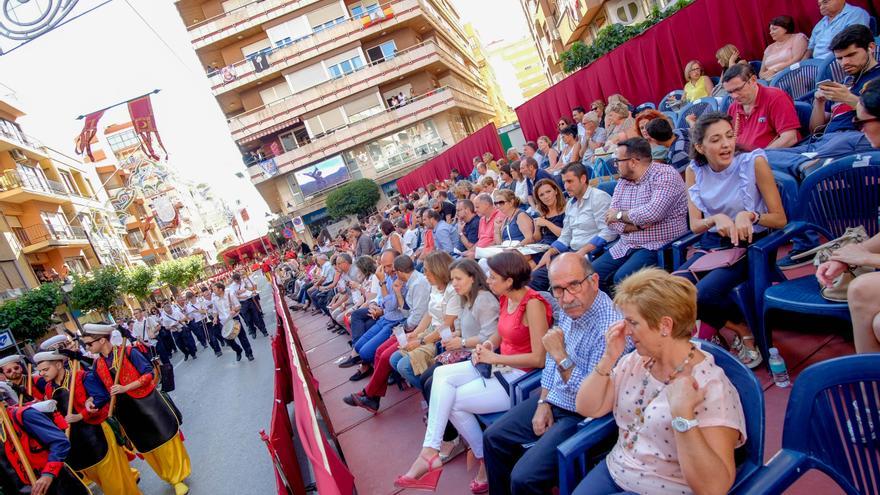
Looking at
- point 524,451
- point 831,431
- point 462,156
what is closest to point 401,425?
point 524,451

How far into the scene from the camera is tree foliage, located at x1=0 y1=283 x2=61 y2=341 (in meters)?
17.1

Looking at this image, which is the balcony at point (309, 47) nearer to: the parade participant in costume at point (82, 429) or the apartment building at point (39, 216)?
the apartment building at point (39, 216)

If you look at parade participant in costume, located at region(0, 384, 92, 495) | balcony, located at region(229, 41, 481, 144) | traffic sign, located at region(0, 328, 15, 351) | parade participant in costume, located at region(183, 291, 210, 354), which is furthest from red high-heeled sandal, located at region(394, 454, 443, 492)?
balcony, located at region(229, 41, 481, 144)

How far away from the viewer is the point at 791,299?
227 cm

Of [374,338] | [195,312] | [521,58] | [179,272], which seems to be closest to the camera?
[374,338]

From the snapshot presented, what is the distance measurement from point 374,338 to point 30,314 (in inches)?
753

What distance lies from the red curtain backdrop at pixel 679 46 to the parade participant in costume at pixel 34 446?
29.0 feet

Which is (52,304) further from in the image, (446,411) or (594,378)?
(594,378)

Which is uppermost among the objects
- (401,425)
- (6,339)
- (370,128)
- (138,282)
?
(370,128)

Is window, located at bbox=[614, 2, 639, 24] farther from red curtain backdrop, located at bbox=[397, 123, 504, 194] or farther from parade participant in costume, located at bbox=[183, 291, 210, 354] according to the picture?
parade participant in costume, located at bbox=[183, 291, 210, 354]

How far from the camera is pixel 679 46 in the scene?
25.5 ft

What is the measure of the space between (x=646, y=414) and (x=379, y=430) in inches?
128

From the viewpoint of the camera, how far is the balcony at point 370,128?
1319 inches

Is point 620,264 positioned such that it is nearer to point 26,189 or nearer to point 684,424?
point 684,424
